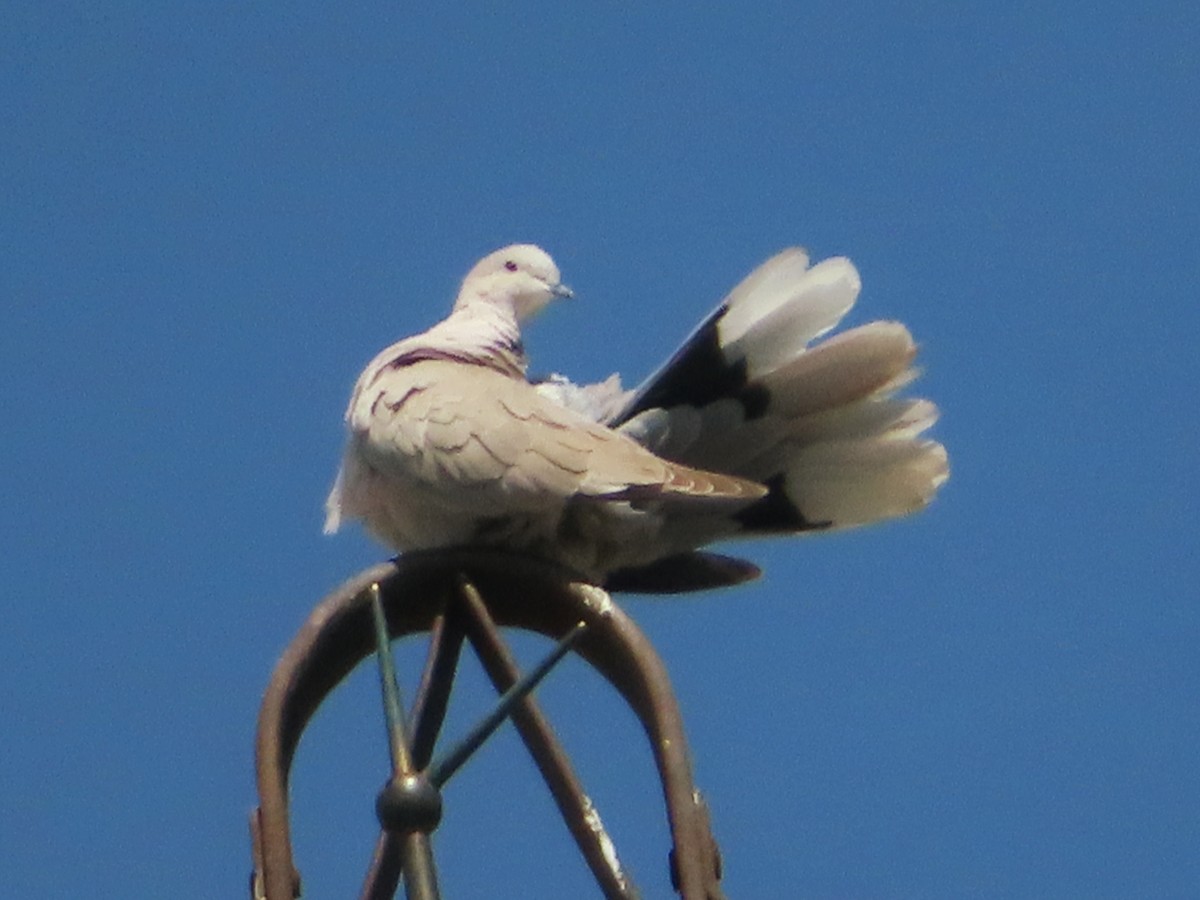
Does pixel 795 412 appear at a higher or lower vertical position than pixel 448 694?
higher

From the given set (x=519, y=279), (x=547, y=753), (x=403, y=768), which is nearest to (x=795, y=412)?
(x=519, y=279)

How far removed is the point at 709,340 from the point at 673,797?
166 centimetres

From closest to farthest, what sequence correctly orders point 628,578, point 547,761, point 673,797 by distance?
point 673,797 < point 547,761 < point 628,578

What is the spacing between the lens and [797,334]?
4.32 meters

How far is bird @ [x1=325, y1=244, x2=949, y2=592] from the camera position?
13.1 feet

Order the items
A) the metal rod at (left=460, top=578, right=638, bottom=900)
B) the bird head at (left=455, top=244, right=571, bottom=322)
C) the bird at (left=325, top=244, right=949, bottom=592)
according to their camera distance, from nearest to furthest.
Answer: the metal rod at (left=460, top=578, right=638, bottom=900)
the bird at (left=325, top=244, right=949, bottom=592)
the bird head at (left=455, top=244, right=571, bottom=322)

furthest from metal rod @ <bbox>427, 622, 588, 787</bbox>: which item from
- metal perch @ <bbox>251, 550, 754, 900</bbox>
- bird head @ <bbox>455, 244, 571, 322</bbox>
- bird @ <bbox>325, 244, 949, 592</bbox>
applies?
bird head @ <bbox>455, 244, 571, 322</bbox>

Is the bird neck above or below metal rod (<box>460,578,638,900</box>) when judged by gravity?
above

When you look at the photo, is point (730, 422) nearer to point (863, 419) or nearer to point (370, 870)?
point (863, 419)

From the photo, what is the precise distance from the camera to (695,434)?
438cm

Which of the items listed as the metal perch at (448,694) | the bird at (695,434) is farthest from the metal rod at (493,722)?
the bird at (695,434)

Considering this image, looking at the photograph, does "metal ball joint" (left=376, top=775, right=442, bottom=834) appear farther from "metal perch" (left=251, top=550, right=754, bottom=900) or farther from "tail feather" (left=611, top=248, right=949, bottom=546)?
"tail feather" (left=611, top=248, right=949, bottom=546)

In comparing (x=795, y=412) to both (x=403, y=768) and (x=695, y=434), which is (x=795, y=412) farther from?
(x=403, y=768)

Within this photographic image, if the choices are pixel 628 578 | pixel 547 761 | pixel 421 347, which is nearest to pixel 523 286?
pixel 421 347
